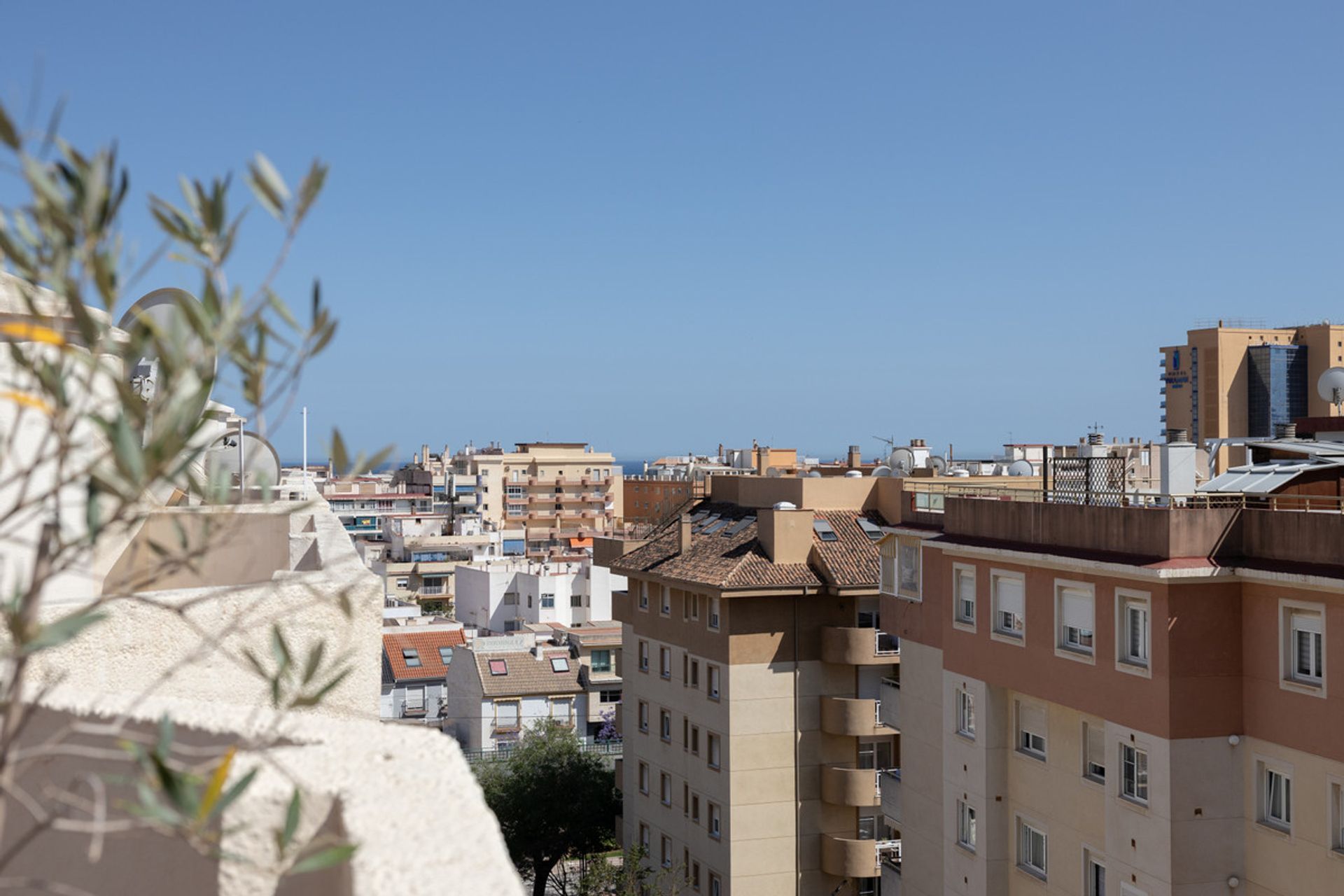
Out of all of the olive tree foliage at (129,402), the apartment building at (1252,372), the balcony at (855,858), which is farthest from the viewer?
the apartment building at (1252,372)

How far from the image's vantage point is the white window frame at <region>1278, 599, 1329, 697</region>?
38.9 ft

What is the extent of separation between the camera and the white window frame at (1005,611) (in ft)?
50.5

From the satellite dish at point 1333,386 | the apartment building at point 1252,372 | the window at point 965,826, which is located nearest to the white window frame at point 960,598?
the window at point 965,826

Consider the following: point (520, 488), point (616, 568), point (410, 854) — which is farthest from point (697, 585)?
point (520, 488)

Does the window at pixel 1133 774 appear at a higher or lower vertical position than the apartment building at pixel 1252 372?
lower

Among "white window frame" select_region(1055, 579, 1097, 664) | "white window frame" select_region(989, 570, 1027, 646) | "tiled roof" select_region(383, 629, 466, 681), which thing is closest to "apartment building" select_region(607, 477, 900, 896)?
"white window frame" select_region(989, 570, 1027, 646)

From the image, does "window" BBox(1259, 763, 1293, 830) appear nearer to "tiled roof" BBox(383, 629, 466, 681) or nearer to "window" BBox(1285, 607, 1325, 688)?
"window" BBox(1285, 607, 1325, 688)

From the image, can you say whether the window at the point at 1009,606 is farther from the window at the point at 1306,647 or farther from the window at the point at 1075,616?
the window at the point at 1306,647

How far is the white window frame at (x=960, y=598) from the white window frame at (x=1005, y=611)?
15.9 inches

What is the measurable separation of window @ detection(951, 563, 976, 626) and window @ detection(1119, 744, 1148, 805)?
11.1ft

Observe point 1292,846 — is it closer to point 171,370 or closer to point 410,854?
point 410,854

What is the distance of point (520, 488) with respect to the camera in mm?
126500

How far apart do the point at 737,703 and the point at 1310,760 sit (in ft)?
56.6

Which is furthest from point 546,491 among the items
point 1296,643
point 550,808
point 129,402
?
point 129,402
